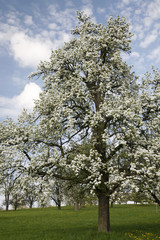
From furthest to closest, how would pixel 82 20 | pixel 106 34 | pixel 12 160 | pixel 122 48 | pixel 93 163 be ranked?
1. pixel 82 20
2. pixel 122 48
3. pixel 106 34
4. pixel 12 160
5. pixel 93 163

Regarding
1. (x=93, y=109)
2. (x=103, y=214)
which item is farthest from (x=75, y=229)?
(x=93, y=109)

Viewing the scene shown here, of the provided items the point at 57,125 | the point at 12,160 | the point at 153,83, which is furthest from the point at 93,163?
the point at 153,83

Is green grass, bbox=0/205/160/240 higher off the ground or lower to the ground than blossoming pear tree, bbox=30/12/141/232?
lower

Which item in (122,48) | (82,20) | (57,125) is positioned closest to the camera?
(57,125)

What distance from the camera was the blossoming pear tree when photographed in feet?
50.4

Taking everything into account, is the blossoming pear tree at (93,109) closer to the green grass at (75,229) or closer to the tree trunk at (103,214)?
the tree trunk at (103,214)

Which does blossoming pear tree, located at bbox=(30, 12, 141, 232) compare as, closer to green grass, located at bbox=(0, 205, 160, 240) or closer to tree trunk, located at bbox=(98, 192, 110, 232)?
tree trunk, located at bbox=(98, 192, 110, 232)

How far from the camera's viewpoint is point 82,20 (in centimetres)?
2202

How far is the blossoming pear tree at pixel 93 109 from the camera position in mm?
15359

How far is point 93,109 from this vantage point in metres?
19.3

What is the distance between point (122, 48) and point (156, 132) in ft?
25.8

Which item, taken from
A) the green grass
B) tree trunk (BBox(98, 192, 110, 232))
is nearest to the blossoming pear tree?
tree trunk (BBox(98, 192, 110, 232))

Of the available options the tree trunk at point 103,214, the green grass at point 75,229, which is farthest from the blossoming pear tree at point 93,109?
the green grass at point 75,229

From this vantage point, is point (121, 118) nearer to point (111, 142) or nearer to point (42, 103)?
point (111, 142)
